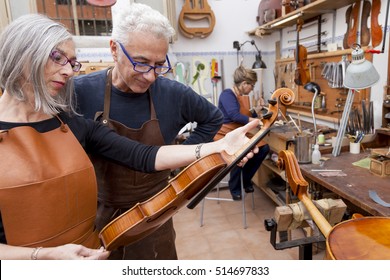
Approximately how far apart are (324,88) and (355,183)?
2.05m

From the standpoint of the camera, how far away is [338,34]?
3.45 m

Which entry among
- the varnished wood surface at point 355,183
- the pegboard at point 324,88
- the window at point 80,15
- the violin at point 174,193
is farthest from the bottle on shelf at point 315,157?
the window at point 80,15

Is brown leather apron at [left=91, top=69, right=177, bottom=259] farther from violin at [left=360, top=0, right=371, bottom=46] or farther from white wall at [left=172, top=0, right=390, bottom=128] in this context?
white wall at [left=172, top=0, right=390, bottom=128]

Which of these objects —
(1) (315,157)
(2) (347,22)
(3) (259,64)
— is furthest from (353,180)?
(3) (259,64)

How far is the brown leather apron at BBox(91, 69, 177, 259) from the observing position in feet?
4.85

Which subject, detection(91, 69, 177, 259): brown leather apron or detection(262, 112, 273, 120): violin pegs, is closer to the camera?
detection(262, 112, 273, 120): violin pegs

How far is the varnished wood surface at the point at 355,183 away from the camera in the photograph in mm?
1570

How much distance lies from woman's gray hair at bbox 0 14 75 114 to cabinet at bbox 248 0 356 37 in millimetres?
3003

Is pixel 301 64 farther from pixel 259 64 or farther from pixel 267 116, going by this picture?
pixel 267 116

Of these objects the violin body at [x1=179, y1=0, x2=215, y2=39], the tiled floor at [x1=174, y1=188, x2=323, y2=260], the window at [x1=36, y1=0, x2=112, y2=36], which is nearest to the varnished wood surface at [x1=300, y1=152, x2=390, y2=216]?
the tiled floor at [x1=174, y1=188, x2=323, y2=260]

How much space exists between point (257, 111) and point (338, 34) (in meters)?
1.47

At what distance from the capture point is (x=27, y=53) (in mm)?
945

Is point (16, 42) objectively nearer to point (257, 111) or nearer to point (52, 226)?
point (52, 226)
